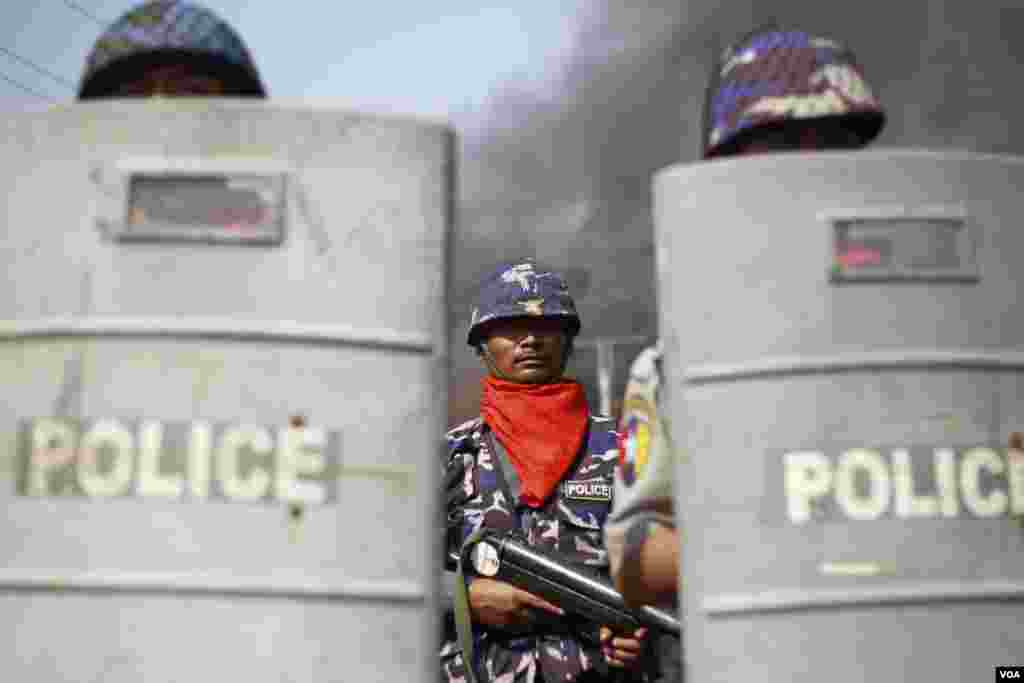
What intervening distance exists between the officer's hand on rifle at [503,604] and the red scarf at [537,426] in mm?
265

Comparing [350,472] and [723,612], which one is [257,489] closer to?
[350,472]

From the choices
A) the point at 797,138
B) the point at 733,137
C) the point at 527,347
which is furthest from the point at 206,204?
the point at 527,347

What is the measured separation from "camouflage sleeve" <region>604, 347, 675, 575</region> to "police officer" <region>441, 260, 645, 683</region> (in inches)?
43.7

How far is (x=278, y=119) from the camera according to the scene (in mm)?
2227

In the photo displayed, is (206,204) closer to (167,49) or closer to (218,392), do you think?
(218,392)

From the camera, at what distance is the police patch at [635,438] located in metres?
2.54

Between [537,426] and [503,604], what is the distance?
505 millimetres

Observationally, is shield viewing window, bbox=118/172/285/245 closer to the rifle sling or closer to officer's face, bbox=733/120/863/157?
officer's face, bbox=733/120/863/157

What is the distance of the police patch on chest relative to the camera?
12.8 feet

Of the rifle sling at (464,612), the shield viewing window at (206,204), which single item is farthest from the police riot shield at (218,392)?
the rifle sling at (464,612)

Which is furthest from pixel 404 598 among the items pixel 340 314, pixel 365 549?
pixel 340 314

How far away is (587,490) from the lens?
392cm

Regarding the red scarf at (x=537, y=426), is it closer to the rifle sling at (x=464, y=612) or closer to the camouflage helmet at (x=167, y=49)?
the rifle sling at (x=464, y=612)

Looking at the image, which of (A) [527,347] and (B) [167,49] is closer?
(B) [167,49]
